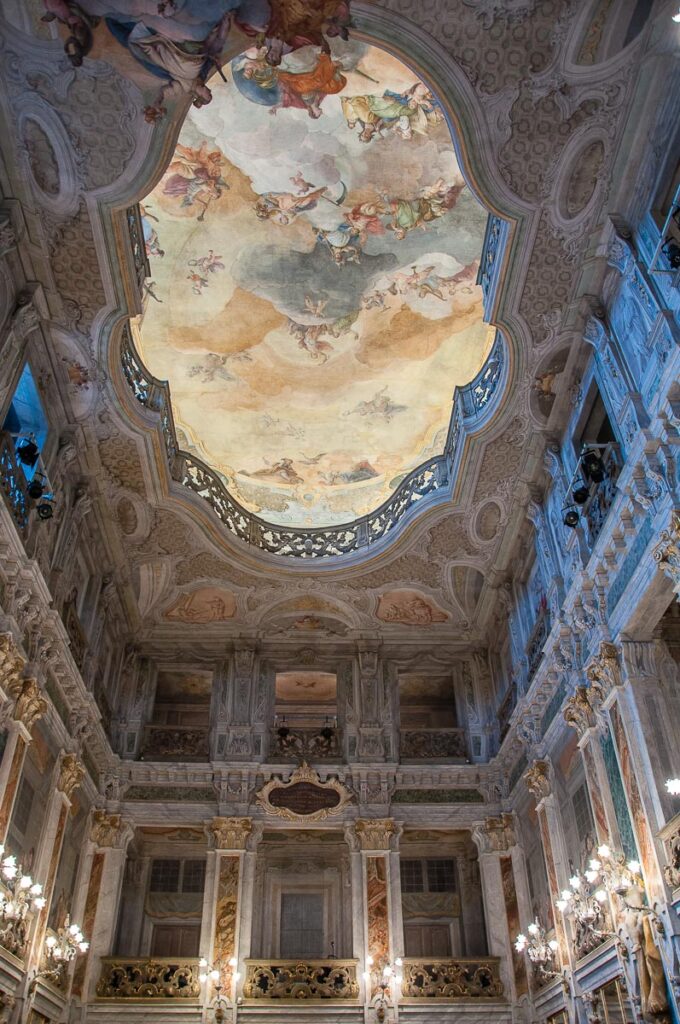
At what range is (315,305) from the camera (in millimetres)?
16891

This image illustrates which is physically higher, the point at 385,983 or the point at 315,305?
the point at 315,305

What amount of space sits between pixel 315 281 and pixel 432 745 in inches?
421

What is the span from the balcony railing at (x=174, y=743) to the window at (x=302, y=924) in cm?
368

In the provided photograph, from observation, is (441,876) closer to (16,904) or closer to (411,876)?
(411,876)

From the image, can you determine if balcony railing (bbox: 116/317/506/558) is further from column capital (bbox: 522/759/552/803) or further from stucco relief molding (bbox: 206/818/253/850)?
stucco relief molding (bbox: 206/818/253/850)

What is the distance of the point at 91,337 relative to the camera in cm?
1291

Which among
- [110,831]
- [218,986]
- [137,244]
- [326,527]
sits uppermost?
[326,527]

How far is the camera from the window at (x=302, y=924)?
1703cm

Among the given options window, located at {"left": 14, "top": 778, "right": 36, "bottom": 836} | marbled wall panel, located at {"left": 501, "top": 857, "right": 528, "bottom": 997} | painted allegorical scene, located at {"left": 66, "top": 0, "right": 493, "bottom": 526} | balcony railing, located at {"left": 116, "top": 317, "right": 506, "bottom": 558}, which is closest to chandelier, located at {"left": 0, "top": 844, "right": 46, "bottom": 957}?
window, located at {"left": 14, "top": 778, "right": 36, "bottom": 836}

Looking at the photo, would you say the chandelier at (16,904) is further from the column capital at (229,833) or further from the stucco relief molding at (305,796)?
the stucco relief molding at (305,796)

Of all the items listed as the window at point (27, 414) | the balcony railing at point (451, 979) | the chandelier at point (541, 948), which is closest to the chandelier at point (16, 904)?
the window at point (27, 414)

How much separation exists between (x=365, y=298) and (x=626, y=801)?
1083 centimetres

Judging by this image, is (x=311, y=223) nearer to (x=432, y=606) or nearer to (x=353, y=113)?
(x=353, y=113)

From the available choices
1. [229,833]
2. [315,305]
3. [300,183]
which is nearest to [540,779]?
[229,833]
